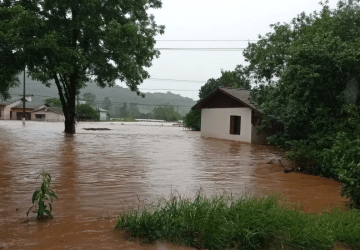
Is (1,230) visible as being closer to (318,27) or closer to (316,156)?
(316,156)

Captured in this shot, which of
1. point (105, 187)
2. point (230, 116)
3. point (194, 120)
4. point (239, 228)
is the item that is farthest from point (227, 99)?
point (239, 228)

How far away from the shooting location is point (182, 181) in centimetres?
901

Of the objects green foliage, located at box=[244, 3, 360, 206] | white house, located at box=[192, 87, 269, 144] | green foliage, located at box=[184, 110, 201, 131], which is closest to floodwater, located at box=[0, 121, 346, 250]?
green foliage, located at box=[244, 3, 360, 206]

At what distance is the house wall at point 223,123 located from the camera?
25094 mm

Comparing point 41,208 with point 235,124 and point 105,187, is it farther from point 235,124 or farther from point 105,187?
point 235,124

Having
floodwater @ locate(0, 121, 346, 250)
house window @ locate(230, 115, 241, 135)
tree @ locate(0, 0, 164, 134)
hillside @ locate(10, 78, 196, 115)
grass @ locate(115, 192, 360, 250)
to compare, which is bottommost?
floodwater @ locate(0, 121, 346, 250)

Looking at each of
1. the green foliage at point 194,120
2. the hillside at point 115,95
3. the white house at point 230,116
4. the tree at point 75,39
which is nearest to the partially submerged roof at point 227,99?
the white house at point 230,116

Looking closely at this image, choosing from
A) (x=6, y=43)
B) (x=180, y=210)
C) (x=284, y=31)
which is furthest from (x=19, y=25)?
(x=180, y=210)

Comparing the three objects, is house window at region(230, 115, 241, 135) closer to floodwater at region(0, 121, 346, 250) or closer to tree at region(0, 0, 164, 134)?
tree at region(0, 0, 164, 134)

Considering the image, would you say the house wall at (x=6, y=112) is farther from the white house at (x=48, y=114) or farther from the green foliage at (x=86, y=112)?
the green foliage at (x=86, y=112)

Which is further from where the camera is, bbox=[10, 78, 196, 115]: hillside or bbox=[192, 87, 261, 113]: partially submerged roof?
bbox=[10, 78, 196, 115]: hillside

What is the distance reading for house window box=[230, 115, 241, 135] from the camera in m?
27.3

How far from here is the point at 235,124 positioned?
2777 cm

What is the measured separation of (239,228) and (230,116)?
23251mm
